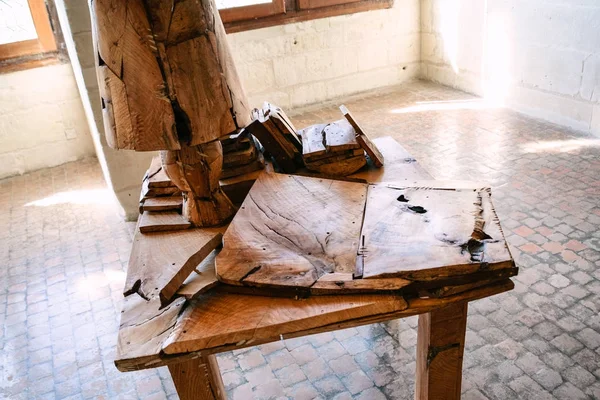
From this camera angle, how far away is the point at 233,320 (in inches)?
53.7

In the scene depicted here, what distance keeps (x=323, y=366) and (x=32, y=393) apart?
1436mm

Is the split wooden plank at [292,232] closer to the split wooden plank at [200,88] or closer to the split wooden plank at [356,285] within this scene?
the split wooden plank at [356,285]

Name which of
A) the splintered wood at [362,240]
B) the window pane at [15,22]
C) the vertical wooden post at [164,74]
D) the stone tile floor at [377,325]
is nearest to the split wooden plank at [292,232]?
the splintered wood at [362,240]

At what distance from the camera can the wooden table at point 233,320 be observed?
1.32m

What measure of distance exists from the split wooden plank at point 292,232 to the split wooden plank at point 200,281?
0.17 feet

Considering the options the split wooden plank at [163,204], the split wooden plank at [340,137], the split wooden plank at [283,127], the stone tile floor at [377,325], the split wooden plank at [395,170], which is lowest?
the stone tile floor at [377,325]

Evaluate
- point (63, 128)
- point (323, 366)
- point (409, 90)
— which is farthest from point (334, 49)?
point (323, 366)

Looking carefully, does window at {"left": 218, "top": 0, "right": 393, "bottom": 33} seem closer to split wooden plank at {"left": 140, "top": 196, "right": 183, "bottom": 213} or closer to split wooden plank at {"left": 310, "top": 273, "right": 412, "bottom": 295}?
split wooden plank at {"left": 140, "top": 196, "right": 183, "bottom": 213}

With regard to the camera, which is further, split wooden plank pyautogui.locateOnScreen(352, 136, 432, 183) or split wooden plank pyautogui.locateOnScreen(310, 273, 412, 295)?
split wooden plank pyautogui.locateOnScreen(352, 136, 432, 183)

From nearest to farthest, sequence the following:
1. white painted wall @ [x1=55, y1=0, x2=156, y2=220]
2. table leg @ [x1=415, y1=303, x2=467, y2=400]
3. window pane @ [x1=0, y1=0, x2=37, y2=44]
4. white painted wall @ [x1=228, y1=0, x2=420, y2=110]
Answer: table leg @ [x1=415, y1=303, x2=467, y2=400] < white painted wall @ [x1=55, y1=0, x2=156, y2=220] < window pane @ [x1=0, y1=0, x2=37, y2=44] < white painted wall @ [x1=228, y1=0, x2=420, y2=110]

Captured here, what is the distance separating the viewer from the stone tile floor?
231 cm

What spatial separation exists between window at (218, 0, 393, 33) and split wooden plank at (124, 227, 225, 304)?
4.09 m

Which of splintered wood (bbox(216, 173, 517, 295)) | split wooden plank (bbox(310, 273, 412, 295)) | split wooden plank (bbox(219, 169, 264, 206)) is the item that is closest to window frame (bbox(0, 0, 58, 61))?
split wooden plank (bbox(219, 169, 264, 206))

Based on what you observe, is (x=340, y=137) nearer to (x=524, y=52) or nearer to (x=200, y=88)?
(x=200, y=88)
